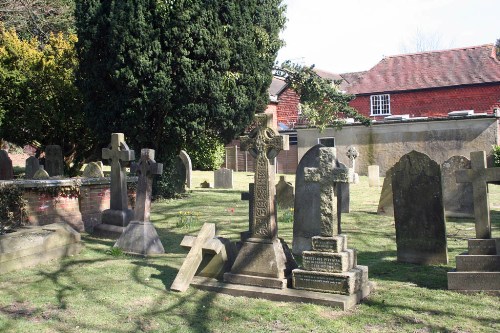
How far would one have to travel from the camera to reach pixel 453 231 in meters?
10.6

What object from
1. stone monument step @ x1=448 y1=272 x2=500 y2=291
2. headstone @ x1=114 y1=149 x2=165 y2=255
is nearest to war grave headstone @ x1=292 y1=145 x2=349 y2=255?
headstone @ x1=114 y1=149 x2=165 y2=255

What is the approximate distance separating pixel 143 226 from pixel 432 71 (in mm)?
28491

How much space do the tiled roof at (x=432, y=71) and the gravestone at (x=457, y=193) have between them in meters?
20.0

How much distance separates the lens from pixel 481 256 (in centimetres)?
626

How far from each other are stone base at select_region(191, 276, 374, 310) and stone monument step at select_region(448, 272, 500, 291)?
105 cm

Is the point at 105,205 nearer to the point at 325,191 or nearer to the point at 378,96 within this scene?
the point at 325,191

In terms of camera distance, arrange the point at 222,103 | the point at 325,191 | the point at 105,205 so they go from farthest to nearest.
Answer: the point at 222,103
the point at 105,205
the point at 325,191

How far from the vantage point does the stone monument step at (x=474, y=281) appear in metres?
6.16

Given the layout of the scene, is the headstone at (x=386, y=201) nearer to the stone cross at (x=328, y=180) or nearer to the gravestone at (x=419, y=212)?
the gravestone at (x=419, y=212)

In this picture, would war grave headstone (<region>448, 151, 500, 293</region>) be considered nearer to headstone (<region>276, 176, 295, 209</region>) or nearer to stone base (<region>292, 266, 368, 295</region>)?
stone base (<region>292, 266, 368, 295</region>)

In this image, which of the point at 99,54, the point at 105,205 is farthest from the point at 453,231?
the point at 99,54

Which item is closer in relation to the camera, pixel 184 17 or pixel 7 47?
pixel 184 17

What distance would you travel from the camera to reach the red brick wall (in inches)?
1187

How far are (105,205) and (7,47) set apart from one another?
29.7 feet
